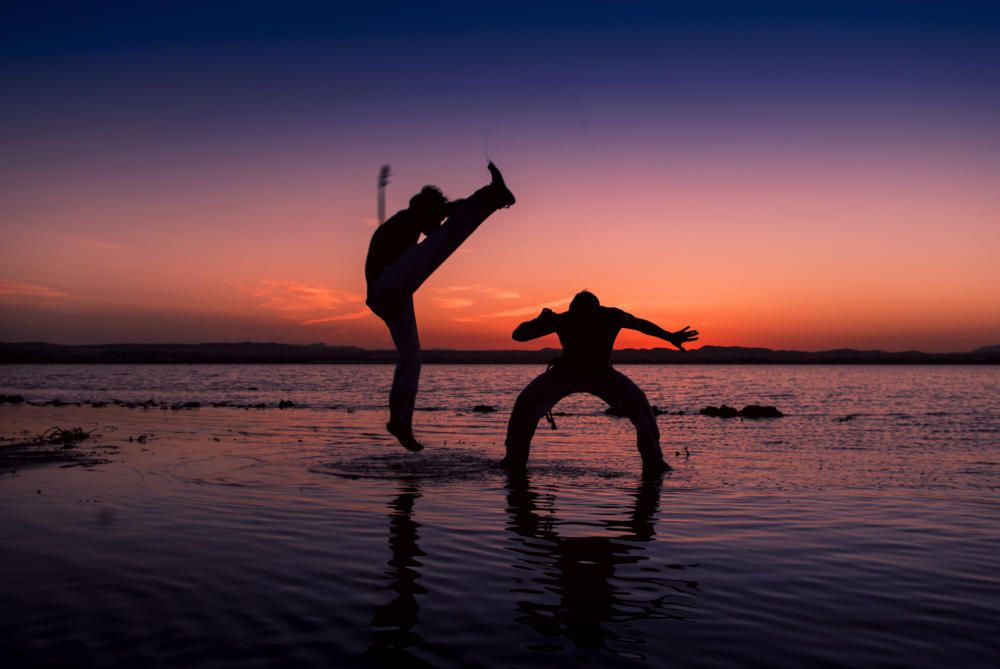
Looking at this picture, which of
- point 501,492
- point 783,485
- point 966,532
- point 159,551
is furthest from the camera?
point 783,485

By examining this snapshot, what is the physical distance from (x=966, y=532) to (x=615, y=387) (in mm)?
5203

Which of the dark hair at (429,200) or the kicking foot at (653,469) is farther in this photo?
the kicking foot at (653,469)

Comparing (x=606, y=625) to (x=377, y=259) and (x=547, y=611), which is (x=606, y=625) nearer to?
(x=547, y=611)

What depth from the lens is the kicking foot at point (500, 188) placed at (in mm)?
8586

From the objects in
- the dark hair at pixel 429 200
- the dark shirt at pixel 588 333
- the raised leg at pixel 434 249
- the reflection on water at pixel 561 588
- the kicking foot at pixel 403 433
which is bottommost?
the reflection on water at pixel 561 588

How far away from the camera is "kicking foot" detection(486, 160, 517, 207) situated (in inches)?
338

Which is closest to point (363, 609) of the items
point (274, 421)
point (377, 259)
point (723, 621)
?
point (723, 621)

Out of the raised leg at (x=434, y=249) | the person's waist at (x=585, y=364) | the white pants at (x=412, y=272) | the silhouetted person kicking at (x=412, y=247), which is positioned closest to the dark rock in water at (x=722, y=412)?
the person's waist at (x=585, y=364)

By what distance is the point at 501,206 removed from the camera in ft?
28.3

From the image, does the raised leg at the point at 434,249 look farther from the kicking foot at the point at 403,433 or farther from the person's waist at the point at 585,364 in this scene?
the person's waist at the point at 585,364

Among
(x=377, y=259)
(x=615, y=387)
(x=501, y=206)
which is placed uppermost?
(x=501, y=206)

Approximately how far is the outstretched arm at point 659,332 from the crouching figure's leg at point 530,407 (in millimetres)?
1401

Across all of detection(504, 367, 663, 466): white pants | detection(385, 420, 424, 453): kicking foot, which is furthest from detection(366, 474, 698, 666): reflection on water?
detection(504, 367, 663, 466): white pants

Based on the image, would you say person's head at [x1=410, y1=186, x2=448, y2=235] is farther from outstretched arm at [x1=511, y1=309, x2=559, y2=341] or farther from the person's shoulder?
the person's shoulder
